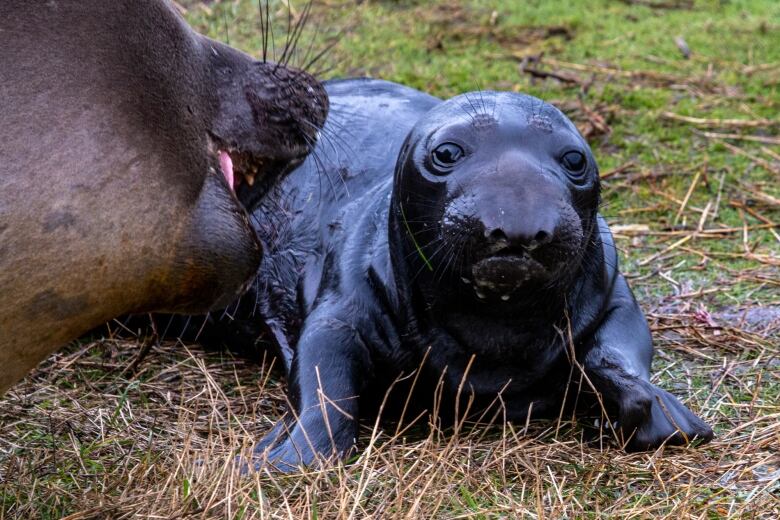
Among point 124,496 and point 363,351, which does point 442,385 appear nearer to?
point 363,351

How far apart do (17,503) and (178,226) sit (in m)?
0.88

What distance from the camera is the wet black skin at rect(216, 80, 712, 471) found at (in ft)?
12.0

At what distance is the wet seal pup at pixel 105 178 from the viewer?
2.89 metres

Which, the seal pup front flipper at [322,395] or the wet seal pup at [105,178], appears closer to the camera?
the wet seal pup at [105,178]

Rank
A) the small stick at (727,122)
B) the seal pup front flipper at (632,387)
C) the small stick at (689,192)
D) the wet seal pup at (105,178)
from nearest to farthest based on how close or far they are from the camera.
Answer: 1. the wet seal pup at (105,178)
2. the seal pup front flipper at (632,387)
3. the small stick at (689,192)
4. the small stick at (727,122)

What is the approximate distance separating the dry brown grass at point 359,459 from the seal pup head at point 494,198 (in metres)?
0.50

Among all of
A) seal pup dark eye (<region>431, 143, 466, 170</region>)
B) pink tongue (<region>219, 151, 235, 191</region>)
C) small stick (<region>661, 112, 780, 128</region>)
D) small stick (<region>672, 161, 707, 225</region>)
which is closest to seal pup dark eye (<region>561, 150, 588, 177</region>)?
seal pup dark eye (<region>431, 143, 466, 170</region>)

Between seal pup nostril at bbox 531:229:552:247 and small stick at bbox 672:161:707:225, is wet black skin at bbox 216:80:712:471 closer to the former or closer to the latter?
seal pup nostril at bbox 531:229:552:247

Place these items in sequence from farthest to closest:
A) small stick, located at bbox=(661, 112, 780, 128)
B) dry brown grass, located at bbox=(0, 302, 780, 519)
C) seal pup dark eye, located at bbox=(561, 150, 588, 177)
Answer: small stick, located at bbox=(661, 112, 780, 128)
seal pup dark eye, located at bbox=(561, 150, 588, 177)
dry brown grass, located at bbox=(0, 302, 780, 519)

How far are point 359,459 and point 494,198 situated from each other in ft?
2.75

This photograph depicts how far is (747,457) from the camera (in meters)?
3.70

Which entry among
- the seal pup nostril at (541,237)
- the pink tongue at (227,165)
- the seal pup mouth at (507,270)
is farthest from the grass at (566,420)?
the pink tongue at (227,165)

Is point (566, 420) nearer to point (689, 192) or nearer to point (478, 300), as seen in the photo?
point (478, 300)

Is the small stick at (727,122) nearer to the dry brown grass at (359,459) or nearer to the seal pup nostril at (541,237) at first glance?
the dry brown grass at (359,459)
